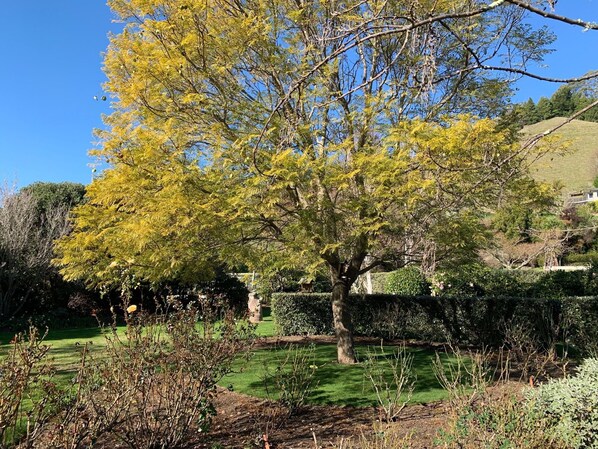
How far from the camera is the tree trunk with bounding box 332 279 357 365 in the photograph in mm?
7766

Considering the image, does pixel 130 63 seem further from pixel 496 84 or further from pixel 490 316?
pixel 490 316

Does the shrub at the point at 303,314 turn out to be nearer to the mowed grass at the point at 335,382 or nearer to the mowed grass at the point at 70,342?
the mowed grass at the point at 70,342

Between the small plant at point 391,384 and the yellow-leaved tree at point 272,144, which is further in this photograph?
the yellow-leaved tree at point 272,144

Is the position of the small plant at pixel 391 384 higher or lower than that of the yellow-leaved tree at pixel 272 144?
lower

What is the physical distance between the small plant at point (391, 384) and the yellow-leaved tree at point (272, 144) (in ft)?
5.21

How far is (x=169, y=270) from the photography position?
6172 millimetres

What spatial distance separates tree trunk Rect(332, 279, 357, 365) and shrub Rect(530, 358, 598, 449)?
4.28 meters

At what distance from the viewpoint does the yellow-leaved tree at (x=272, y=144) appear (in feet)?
17.1

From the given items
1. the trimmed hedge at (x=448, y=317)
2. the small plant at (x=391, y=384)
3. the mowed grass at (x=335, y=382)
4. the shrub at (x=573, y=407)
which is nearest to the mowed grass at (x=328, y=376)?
the mowed grass at (x=335, y=382)

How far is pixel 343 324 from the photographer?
7.86m

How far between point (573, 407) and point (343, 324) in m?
4.67

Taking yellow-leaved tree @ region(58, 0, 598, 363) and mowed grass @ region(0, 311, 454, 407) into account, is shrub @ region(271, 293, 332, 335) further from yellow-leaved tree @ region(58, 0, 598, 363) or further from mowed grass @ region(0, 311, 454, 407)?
yellow-leaved tree @ region(58, 0, 598, 363)

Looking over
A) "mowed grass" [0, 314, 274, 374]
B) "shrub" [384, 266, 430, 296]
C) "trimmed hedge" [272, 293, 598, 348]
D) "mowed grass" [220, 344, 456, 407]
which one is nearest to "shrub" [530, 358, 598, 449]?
"mowed grass" [220, 344, 456, 407]

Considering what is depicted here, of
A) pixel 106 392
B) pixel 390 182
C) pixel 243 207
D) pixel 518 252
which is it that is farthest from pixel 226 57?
pixel 518 252
